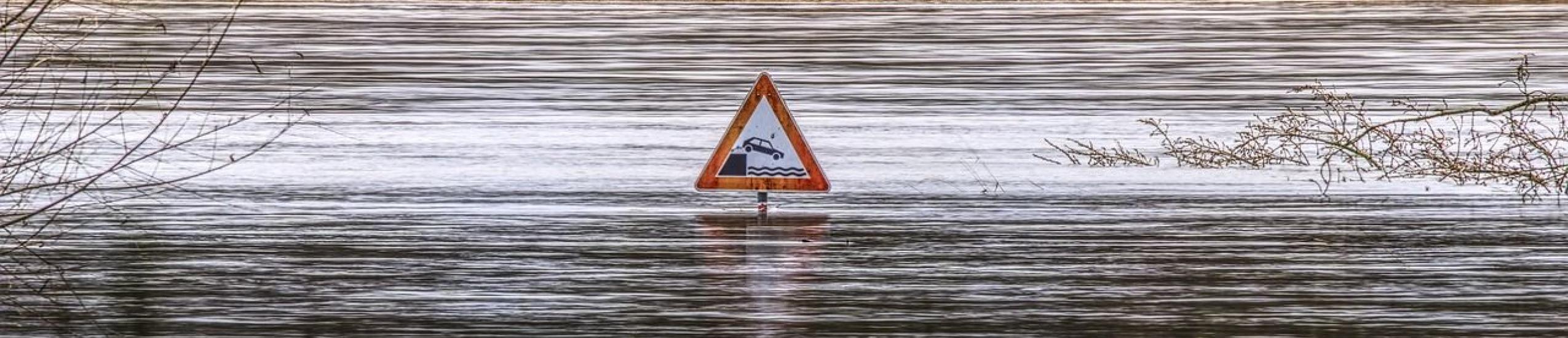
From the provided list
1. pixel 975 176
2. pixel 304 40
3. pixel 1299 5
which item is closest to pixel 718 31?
pixel 304 40

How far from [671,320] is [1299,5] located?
35201 millimetres

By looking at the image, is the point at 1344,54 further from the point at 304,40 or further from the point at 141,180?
the point at 141,180

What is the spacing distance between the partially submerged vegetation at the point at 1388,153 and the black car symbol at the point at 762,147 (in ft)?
8.41

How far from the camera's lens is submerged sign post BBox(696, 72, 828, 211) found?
11.5 meters

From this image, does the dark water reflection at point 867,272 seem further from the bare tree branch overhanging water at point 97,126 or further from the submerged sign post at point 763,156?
the bare tree branch overhanging water at point 97,126

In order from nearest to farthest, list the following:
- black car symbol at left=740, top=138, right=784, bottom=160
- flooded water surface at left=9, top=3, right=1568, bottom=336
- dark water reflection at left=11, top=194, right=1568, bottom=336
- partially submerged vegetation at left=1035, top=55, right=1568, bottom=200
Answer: dark water reflection at left=11, top=194, right=1568, bottom=336 < flooded water surface at left=9, top=3, right=1568, bottom=336 < black car symbol at left=740, top=138, right=784, bottom=160 < partially submerged vegetation at left=1035, top=55, right=1568, bottom=200

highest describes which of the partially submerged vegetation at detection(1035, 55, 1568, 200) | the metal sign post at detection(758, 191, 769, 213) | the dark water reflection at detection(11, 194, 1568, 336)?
the partially submerged vegetation at detection(1035, 55, 1568, 200)

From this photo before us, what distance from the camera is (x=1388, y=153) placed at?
14.6m

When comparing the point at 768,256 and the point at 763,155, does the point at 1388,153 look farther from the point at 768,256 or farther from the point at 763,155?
the point at 768,256

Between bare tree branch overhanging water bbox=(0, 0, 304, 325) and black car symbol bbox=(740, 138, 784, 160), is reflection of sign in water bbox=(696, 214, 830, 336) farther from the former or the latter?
bare tree branch overhanging water bbox=(0, 0, 304, 325)

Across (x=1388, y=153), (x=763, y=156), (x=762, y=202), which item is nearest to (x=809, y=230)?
(x=762, y=202)

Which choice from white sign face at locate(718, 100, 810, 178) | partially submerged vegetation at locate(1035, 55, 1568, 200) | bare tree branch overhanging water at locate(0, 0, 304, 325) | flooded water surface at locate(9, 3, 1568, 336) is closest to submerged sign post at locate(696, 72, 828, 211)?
white sign face at locate(718, 100, 810, 178)

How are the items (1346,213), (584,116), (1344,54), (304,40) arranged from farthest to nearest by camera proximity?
1. (304,40)
2. (1344,54)
3. (584,116)
4. (1346,213)

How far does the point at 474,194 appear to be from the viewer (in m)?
12.3
